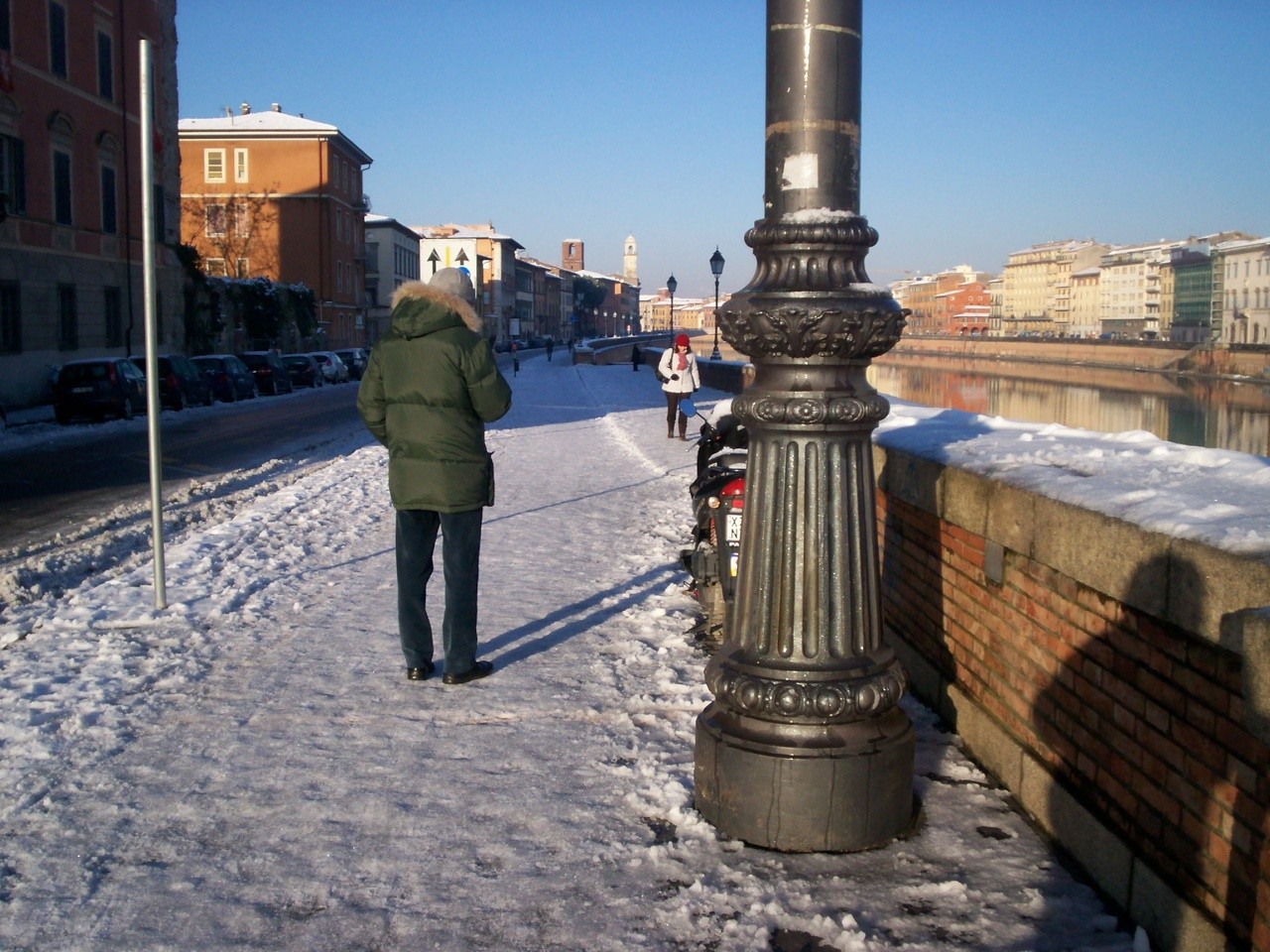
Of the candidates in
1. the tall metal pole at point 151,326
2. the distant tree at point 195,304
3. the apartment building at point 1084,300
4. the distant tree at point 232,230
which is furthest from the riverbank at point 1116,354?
the apartment building at point 1084,300

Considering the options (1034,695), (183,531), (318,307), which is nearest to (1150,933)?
(1034,695)

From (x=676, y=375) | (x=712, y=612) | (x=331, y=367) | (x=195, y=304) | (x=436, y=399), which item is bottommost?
(x=712, y=612)

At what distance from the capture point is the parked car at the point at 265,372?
41.7 metres

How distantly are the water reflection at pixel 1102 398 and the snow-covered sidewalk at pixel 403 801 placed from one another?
11331mm

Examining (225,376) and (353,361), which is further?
(353,361)

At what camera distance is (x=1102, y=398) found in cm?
3881

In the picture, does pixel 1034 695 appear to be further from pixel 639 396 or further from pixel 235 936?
pixel 639 396

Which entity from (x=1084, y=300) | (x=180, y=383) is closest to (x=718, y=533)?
(x=180, y=383)

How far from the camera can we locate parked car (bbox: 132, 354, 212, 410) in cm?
3136

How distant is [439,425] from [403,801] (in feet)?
6.02

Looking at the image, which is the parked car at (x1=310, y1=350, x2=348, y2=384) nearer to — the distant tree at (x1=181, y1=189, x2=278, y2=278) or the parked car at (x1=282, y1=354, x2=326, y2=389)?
the parked car at (x1=282, y1=354, x2=326, y2=389)

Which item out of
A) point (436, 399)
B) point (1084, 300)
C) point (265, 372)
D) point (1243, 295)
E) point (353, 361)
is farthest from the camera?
point (1084, 300)

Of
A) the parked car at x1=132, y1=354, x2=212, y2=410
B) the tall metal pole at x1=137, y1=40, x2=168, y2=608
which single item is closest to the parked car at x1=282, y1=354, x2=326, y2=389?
the parked car at x1=132, y1=354, x2=212, y2=410

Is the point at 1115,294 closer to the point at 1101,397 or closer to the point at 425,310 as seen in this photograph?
the point at 1101,397
